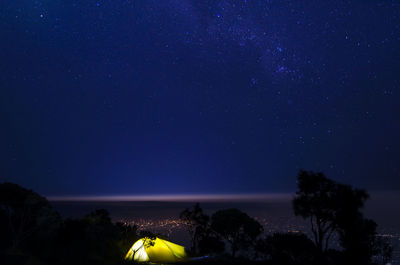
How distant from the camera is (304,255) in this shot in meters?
29.0

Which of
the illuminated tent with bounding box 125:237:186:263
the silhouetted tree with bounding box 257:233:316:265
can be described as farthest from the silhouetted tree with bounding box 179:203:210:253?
the illuminated tent with bounding box 125:237:186:263

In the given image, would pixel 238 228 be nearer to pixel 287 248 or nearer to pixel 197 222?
pixel 197 222

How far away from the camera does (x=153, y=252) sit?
27672 mm

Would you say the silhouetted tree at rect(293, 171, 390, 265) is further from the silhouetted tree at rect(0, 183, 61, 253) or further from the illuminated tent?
the silhouetted tree at rect(0, 183, 61, 253)

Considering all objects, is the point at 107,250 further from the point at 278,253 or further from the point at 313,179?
the point at 313,179

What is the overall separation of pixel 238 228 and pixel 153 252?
17.9 meters

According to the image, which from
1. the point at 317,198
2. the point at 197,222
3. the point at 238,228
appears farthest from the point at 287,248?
the point at 197,222

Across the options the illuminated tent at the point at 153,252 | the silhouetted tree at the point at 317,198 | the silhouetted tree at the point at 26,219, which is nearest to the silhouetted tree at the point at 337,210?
the silhouetted tree at the point at 317,198

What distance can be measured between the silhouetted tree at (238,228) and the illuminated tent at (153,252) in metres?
14.5

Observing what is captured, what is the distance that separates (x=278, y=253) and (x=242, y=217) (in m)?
11.7

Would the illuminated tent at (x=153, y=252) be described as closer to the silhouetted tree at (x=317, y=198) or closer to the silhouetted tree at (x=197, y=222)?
the silhouetted tree at (x=317, y=198)

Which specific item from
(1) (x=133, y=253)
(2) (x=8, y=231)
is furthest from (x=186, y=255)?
(2) (x=8, y=231)

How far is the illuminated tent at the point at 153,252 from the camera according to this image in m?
27.2

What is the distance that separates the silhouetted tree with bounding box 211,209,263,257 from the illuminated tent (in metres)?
14.5
